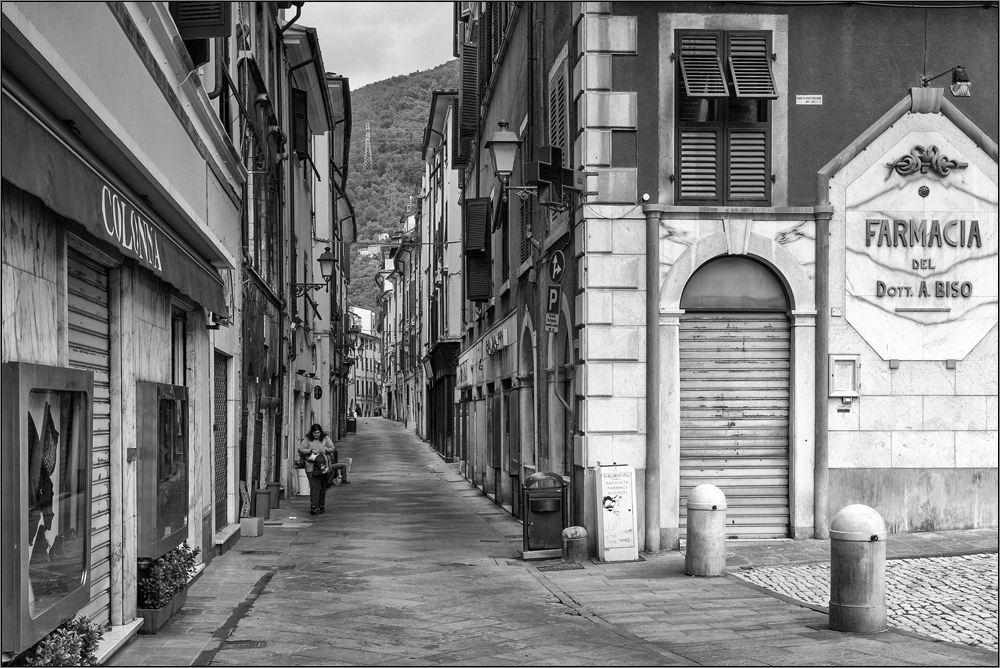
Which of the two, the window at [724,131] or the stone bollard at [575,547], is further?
the window at [724,131]

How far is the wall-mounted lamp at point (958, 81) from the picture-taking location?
48.5ft

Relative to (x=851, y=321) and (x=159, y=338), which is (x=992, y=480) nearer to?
(x=851, y=321)

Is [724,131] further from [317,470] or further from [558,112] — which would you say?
[317,470]

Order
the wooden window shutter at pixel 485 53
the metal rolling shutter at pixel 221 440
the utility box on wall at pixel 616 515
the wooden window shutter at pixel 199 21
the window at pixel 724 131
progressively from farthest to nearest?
1. the wooden window shutter at pixel 485 53
2. the metal rolling shutter at pixel 221 440
3. the window at pixel 724 131
4. the utility box on wall at pixel 616 515
5. the wooden window shutter at pixel 199 21

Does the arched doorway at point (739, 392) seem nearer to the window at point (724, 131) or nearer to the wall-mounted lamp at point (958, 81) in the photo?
the window at point (724, 131)

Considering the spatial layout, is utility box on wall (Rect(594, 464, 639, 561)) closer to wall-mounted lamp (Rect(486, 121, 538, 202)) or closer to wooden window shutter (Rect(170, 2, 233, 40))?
wall-mounted lamp (Rect(486, 121, 538, 202))

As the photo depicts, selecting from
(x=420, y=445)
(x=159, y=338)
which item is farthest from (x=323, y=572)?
(x=420, y=445)

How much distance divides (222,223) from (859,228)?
26.4ft

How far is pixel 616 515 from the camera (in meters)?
13.8

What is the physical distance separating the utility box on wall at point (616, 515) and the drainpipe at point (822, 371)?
245cm

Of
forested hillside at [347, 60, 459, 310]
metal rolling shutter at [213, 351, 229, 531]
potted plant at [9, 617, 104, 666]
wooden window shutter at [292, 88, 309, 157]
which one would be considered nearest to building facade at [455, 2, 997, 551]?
metal rolling shutter at [213, 351, 229, 531]

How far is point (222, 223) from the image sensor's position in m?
14.9

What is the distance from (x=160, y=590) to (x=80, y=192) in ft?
13.2

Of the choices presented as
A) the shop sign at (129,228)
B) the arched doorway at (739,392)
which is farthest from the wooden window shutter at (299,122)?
the shop sign at (129,228)
